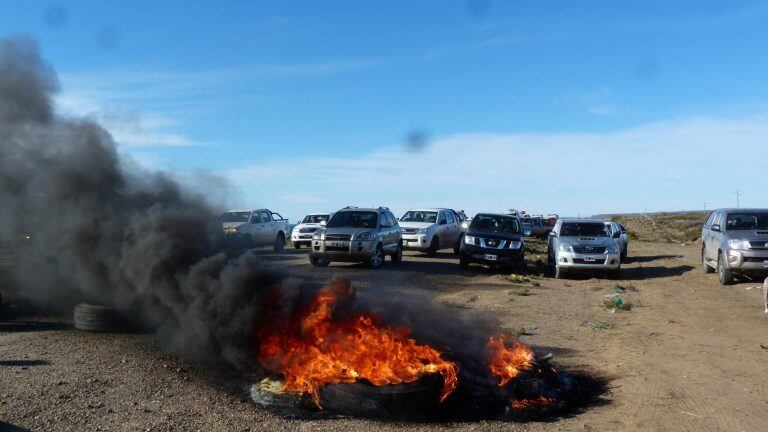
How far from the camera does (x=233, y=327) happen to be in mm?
6789

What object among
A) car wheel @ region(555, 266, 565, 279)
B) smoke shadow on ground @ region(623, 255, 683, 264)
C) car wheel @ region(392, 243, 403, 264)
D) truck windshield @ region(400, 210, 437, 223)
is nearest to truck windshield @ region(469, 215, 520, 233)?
car wheel @ region(555, 266, 565, 279)

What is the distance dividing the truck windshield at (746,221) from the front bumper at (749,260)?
3.97ft

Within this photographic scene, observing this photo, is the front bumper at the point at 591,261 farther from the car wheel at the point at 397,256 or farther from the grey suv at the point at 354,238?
the grey suv at the point at 354,238

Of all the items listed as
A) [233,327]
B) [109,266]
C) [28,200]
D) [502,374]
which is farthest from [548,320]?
[28,200]

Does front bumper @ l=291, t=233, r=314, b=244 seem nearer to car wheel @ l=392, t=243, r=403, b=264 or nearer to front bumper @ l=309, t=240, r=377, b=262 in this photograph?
car wheel @ l=392, t=243, r=403, b=264

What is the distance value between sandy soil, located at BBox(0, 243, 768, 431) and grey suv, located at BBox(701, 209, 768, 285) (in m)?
2.00

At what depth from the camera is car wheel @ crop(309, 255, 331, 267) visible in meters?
18.4

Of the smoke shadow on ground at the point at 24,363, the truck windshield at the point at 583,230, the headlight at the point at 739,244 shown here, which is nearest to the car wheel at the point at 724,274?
the headlight at the point at 739,244

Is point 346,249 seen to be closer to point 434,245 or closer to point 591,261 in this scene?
point 434,245

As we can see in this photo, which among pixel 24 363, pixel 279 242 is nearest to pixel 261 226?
pixel 279 242

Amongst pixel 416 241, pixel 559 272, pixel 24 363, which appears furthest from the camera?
pixel 416 241

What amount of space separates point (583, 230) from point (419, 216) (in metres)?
7.74

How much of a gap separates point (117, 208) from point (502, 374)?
5761 mm

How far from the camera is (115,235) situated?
325 inches
